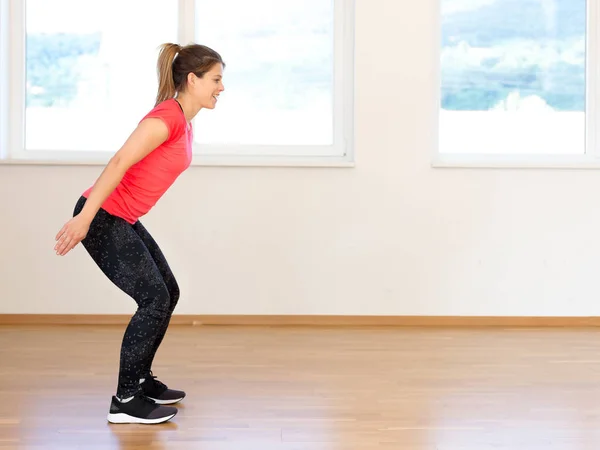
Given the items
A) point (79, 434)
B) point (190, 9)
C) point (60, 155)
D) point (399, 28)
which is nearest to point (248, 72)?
point (190, 9)

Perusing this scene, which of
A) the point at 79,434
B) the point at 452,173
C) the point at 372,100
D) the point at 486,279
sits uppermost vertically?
the point at 372,100

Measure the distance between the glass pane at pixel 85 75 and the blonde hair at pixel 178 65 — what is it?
6.05ft

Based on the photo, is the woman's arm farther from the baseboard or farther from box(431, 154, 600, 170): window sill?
box(431, 154, 600, 170): window sill

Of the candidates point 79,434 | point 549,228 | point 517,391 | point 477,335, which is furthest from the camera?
point 549,228

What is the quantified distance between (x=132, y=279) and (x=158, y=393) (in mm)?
510

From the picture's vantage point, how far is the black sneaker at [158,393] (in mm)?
2697

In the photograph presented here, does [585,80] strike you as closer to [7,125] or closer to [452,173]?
[452,173]

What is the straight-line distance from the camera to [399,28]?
4.15m

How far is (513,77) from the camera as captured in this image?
171 inches

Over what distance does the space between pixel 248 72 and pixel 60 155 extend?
1.11 metres

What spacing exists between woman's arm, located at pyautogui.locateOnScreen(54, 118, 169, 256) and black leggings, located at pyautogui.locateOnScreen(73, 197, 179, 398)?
0.12 m

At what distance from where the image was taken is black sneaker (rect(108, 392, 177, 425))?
8.08ft

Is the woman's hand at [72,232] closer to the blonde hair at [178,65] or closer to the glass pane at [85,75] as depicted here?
the blonde hair at [178,65]

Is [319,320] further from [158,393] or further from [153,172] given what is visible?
[153,172]
